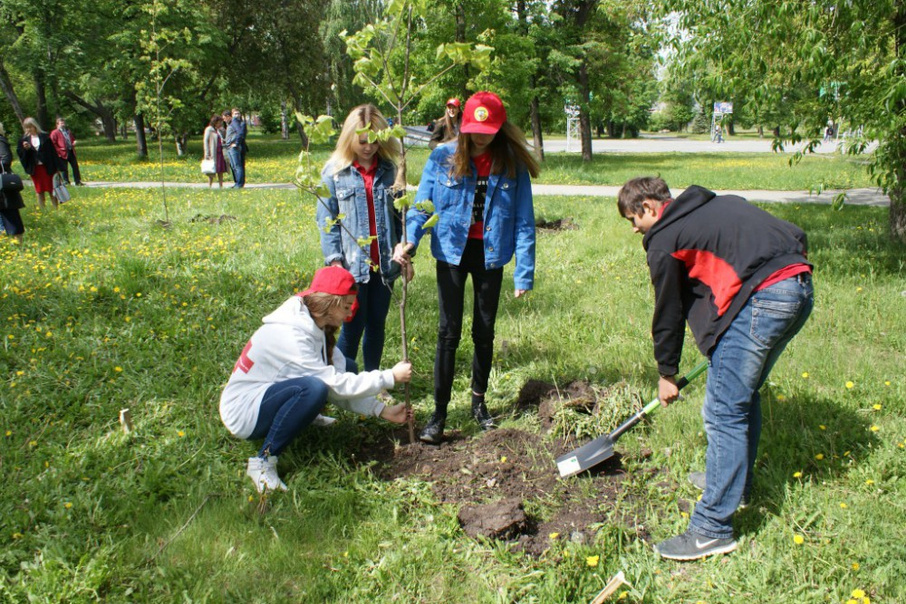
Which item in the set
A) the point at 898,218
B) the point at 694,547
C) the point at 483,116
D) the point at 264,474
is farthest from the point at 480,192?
the point at 898,218

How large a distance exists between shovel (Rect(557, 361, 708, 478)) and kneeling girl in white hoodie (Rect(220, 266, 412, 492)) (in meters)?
0.93

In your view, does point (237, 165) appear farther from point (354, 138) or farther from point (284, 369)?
point (284, 369)

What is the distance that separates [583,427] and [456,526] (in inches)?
41.7

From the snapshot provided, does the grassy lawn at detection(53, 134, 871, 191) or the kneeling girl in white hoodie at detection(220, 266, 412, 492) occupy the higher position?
the grassy lawn at detection(53, 134, 871, 191)

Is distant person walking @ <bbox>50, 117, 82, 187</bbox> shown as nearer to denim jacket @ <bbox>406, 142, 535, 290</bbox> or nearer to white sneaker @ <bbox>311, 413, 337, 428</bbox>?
white sneaker @ <bbox>311, 413, 337, 428</bbox>

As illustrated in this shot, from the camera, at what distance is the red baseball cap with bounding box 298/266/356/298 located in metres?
3.14

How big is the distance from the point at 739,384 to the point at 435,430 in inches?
66.1

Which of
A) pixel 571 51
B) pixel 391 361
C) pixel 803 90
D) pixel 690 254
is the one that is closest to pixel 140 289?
pixel 391 361

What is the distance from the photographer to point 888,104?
490cm

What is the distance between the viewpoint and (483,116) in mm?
3053

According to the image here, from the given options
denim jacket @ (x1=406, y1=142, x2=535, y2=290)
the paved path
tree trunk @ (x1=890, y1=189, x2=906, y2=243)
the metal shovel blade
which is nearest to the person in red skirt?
Answer: the paved path

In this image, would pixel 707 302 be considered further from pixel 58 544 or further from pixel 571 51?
pixel 571 51

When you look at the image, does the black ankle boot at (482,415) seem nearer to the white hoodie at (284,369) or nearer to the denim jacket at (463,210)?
the white hoodie at (284,369)

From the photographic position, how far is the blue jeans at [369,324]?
3.84m
